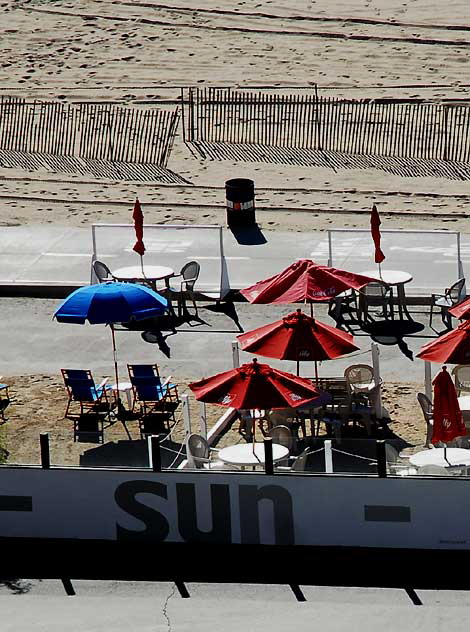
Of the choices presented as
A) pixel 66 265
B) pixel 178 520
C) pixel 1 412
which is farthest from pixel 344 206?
pixel 178 520

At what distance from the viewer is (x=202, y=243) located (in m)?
31.2

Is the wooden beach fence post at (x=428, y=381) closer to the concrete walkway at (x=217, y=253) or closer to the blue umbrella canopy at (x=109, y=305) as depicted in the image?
the blue umbrella canopy at (x=109, y=305)

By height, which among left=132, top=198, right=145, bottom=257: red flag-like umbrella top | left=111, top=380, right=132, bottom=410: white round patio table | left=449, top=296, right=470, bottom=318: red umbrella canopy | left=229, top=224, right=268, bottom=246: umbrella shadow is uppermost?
left=132, top=198, right=145, bottom=257: red flag-like umbrella top

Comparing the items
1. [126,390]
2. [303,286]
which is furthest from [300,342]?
[126,390]

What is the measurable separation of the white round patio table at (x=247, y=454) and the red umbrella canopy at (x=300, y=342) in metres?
1.72

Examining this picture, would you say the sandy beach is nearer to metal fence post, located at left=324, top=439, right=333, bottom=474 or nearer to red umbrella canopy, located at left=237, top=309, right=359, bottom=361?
red umbrella canopy, located at left=237, top=309, right=359, bottom=361

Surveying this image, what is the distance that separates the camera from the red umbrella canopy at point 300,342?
868 inches

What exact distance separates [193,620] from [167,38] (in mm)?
30587

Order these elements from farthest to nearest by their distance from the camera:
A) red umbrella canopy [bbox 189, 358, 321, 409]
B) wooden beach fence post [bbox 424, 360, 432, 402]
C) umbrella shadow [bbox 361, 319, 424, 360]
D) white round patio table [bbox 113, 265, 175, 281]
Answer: white round patio table [bbox 113, 265, 175, 281], umbrella shadow [bbox 361, 319, 424, 360], wooden beach fence post [bbox 424, 360, 432, 402], red umbrella canopy [bbox 189, 358, 321, 409]

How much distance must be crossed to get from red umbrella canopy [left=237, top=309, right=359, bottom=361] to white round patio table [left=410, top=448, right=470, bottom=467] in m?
2.32

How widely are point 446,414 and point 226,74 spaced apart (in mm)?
24757

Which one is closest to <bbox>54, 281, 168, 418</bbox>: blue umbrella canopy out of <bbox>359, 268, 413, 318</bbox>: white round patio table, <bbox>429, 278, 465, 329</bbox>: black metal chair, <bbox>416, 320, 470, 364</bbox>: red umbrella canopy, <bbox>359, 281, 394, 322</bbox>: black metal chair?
<bbox>416, 320, 470, 364</bbox>: red umbrella canopy

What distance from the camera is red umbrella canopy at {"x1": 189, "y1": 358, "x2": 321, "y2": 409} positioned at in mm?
20766

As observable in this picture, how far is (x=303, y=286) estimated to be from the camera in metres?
24.3
